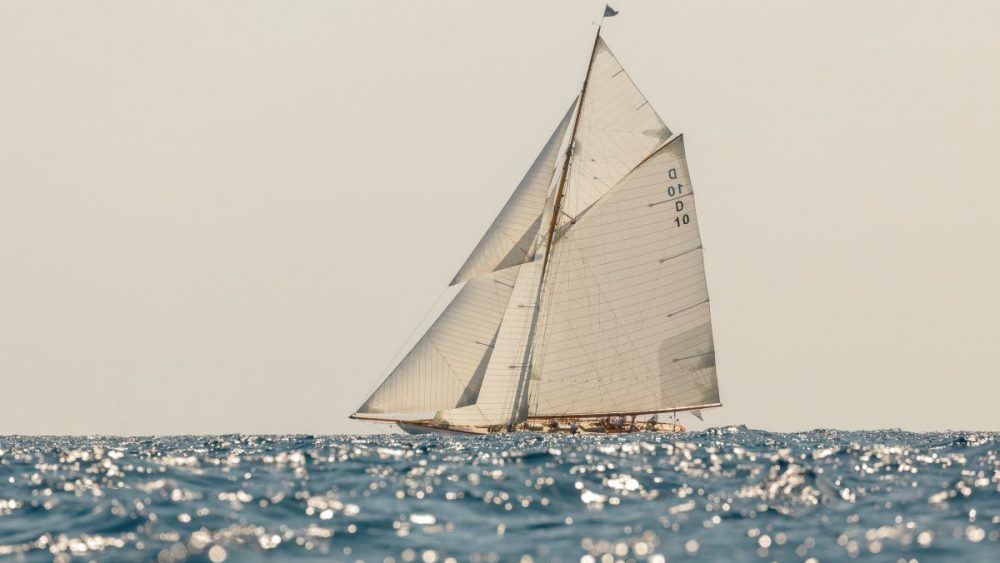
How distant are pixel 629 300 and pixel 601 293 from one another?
5.14 ft

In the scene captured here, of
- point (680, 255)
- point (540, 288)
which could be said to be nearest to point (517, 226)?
point (540, 288)

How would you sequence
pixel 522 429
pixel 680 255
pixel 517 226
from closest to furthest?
pixel 517 226 < pixel 680 255 < pixel 522 429

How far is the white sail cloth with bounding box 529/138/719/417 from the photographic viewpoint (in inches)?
2707

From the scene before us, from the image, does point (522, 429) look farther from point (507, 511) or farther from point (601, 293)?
point (507, 511)

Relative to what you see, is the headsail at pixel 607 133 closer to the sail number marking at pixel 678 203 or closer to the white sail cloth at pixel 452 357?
the sail number marking at pixel 678 203

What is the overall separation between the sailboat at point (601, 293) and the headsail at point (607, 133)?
55mm

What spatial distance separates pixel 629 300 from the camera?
69.1 metres

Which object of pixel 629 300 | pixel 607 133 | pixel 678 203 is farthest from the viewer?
pixel 607 133

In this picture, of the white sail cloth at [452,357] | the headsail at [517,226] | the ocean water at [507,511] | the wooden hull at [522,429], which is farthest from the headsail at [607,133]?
the ocean water at [507,511]

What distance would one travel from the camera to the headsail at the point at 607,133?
230ft

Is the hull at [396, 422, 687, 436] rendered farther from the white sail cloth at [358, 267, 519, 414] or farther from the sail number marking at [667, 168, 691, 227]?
the sail number marking at [667, 168, 691, 227]

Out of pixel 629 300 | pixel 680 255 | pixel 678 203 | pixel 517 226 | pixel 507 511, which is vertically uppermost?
pixel 678 203

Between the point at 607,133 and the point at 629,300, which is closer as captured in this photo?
the point at 629,300

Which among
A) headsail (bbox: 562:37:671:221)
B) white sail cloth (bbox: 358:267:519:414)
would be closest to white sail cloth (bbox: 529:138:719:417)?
headsail (bbox: 562:37:671:221)
